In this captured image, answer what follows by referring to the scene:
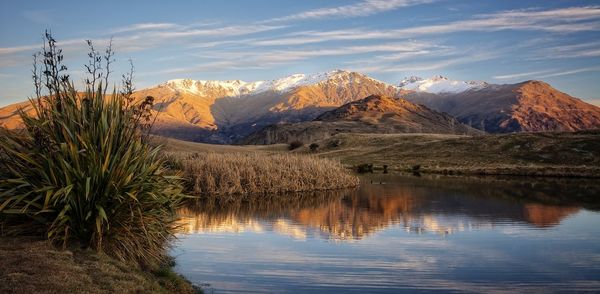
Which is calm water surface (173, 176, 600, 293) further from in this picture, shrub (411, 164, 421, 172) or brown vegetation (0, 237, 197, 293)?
shrub (411, 164, 421, 172)

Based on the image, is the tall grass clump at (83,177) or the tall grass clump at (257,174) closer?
the tall grass clump at (83,177)

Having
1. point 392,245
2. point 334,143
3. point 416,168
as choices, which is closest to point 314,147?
point 334,143

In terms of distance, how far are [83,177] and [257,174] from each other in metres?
27.9

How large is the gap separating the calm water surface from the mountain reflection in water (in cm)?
6

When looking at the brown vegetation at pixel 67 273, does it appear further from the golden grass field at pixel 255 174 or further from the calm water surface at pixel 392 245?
the golden grass field at pixel 255 174

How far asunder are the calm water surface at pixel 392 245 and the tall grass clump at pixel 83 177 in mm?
2372

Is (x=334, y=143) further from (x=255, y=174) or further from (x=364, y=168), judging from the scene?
(x=255, y=174)

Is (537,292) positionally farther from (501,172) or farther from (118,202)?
(501,172)

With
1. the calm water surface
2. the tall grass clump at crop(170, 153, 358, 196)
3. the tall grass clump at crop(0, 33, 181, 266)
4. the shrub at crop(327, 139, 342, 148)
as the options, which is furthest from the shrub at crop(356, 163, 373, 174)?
the tall grass clump at crop(0, 33, 181, 266)

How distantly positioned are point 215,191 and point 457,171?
4001 centimetres

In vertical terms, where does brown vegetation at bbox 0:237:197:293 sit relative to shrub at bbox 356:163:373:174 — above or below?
below

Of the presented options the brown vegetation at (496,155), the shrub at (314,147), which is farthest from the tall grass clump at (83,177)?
the shrub at (314,147)

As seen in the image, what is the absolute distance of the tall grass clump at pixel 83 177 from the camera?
14.4 meters

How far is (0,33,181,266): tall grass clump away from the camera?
567 inches
